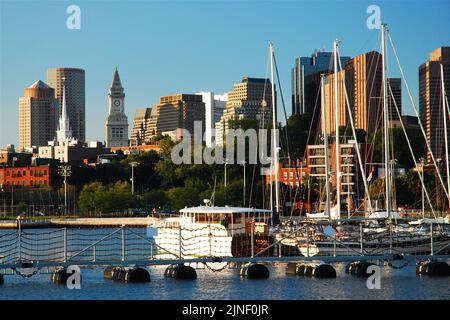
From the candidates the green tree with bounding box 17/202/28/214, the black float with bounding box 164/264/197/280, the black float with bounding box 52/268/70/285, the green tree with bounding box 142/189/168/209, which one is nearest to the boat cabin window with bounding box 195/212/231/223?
the black float with bounding box 164/264/197/280

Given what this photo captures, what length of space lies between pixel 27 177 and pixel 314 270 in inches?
4362

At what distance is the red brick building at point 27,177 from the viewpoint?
14162 cm

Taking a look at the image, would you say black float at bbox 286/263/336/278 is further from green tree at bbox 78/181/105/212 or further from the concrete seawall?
green tree at bbox 78/181/105/212

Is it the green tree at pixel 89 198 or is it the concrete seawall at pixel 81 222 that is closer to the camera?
the concrete seawall at pixel 81 222

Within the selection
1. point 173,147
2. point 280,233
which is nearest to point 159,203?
point 173,147

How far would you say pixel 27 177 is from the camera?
144250 mm

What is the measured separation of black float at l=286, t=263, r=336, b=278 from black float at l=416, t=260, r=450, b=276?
10.2 feet

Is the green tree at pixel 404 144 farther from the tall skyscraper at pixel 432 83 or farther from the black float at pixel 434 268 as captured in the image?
the black float at pixel 434 268

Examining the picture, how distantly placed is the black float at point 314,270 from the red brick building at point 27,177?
103 metres

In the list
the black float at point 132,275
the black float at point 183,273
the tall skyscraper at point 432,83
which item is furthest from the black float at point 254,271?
the tall skyscraper at point 432,83

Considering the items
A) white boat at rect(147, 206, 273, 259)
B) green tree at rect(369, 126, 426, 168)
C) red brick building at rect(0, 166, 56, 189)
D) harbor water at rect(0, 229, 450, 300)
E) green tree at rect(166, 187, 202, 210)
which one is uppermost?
green tree at rect(369, 126, 426, 168)

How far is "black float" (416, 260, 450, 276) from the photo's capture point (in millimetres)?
37406

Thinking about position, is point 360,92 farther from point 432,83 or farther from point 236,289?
point 236,289
